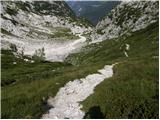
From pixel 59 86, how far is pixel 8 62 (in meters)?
84.4

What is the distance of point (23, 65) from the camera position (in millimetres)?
137000

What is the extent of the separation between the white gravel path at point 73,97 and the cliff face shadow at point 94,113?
996 millimetres

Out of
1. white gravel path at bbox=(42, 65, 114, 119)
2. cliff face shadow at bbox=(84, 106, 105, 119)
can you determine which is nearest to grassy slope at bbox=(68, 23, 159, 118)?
cliff face shadow at bbox=(84, 106, 105, 119)

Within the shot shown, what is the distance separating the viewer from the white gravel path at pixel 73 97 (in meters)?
50.4

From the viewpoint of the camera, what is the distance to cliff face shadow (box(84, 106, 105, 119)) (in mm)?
47938

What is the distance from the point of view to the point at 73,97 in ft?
190

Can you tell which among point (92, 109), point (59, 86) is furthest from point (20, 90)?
point (92, 109)

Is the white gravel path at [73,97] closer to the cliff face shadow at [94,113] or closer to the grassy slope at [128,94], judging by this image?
the cliff face shadow at [94,113]

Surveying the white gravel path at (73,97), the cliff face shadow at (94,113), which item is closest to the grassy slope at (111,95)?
the cliff face shadow at (94,113)

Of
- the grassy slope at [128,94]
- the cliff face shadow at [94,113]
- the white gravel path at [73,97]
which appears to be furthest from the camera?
the white gravel path at [73,97]

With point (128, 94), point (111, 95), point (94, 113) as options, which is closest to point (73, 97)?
point (111, 95)

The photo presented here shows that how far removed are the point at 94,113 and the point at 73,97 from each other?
8816 mm

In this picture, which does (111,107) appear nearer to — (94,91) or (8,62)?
(94,91)

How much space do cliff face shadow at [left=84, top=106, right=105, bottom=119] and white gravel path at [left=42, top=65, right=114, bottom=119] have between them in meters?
1.00
